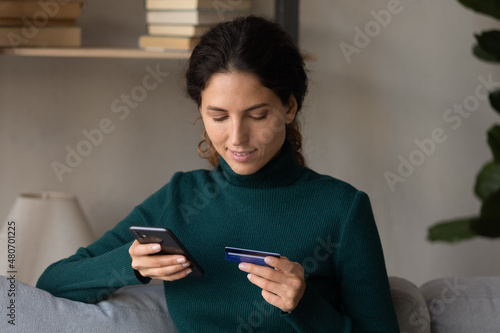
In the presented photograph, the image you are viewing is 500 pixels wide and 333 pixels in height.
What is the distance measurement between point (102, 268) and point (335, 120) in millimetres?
1223

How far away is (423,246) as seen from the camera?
2443 millimetres

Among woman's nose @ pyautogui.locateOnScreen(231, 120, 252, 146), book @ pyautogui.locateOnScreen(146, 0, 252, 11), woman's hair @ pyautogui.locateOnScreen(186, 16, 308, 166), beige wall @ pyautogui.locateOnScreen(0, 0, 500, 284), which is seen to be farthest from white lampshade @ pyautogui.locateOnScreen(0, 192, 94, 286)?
woman's nose @ pyautogui.locateOnScreen(231, 120, 252, 146)

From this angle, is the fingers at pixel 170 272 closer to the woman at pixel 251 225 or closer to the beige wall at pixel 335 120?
the woman at pixel 251 225

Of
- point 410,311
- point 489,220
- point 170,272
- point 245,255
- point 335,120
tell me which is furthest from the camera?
point 335,120

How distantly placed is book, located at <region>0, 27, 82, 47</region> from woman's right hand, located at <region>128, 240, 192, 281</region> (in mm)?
910

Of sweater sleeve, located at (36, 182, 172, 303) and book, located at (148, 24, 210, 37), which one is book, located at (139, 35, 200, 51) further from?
sweater sleeve, located at (36, 182, 172, 303)

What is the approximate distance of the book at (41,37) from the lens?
194 centimetres

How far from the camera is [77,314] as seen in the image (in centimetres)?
139

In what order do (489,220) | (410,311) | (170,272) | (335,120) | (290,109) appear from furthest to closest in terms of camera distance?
(335,120) < (410,311) < (290,109) < (170,272) < (489,220)

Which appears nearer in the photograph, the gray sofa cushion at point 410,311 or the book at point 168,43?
the gray sofa cushion at point 410,311

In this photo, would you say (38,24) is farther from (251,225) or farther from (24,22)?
(251,225)

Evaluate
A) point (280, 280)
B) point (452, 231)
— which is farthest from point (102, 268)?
point (452, 231)

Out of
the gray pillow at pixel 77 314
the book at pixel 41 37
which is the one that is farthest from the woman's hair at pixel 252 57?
the book at pixel 41 37

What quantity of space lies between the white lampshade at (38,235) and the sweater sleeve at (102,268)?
46cm
